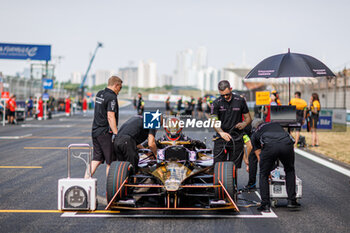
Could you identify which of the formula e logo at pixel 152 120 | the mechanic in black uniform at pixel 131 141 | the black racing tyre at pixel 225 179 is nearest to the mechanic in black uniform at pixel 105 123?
the mechanic in black uniform at pixel 131 141

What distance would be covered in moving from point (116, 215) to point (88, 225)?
1.88 ft

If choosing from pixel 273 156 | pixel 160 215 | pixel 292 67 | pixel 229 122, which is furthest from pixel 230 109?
pixel 160 215

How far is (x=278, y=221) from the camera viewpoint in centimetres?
584

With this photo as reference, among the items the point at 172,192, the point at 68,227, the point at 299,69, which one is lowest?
the point at 68,227

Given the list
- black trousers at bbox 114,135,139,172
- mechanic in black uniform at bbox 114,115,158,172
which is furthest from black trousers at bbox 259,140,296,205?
black trousers at bbox 114,135,139,172

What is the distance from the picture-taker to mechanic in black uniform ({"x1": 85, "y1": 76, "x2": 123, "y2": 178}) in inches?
265

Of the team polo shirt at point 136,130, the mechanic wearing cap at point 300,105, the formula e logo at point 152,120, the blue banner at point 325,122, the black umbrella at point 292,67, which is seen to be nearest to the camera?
the formula e logo at point 152,120

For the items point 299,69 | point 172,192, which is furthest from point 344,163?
point 172,192

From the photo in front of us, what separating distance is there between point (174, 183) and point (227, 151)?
67.5 inches

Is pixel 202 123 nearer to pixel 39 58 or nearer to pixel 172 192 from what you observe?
pixel 172 192

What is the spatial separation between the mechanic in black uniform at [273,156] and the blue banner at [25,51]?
3861 cm

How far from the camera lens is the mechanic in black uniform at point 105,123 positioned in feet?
22.1

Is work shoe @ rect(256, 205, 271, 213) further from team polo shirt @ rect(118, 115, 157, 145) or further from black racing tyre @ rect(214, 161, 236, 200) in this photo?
team polo shirt @ rect(118, 115, 157, 145)

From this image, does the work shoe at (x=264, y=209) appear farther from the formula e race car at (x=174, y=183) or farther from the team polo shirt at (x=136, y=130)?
the team polo shirt at (x=136, y=130)
